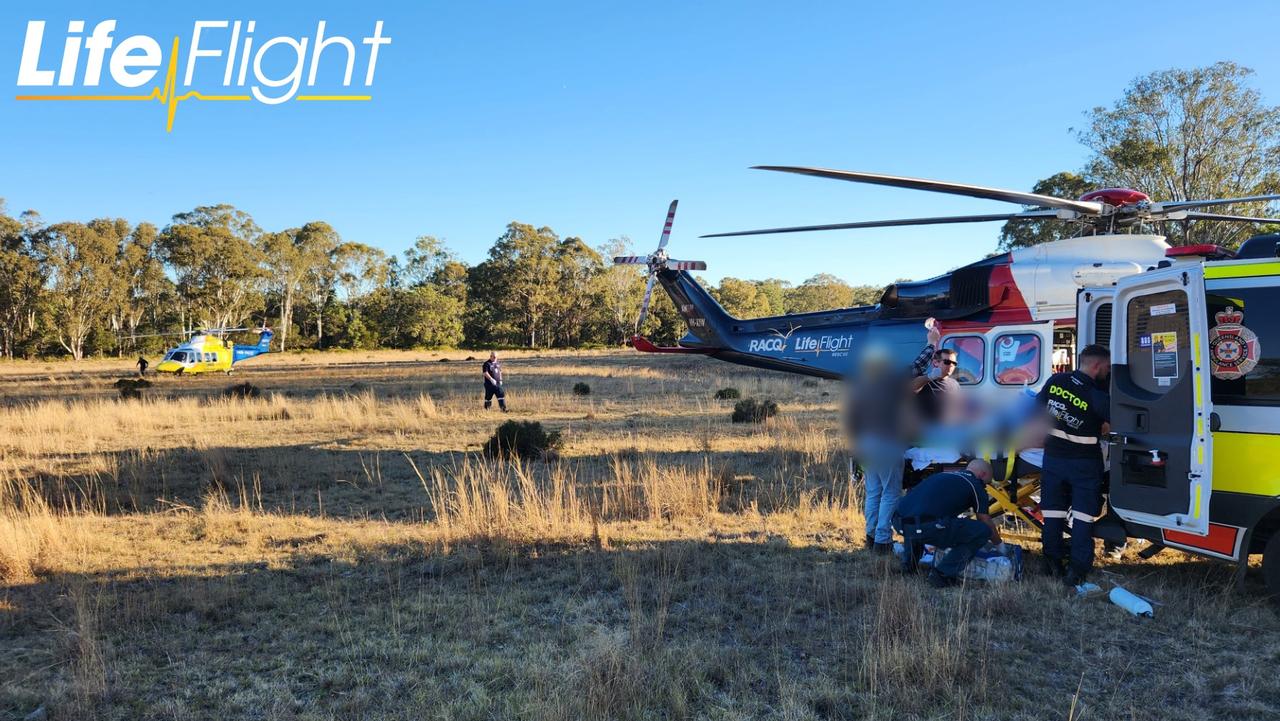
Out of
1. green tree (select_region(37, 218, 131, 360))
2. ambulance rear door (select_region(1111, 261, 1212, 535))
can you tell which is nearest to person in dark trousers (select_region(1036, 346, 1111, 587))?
ambulance rear door (select_region(1111, 261, 1212, 535))

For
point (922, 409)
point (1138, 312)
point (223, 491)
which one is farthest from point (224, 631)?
point (1138, 312)

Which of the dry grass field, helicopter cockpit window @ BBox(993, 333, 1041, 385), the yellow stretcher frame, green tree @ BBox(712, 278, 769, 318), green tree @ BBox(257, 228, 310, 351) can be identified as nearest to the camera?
the dry grass field

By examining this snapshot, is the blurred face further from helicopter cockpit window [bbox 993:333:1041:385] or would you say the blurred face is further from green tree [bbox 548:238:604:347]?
green tree [bbox 548:238:604:347]

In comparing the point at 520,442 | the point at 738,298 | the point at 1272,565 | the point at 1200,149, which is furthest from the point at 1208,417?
the point at 738,298

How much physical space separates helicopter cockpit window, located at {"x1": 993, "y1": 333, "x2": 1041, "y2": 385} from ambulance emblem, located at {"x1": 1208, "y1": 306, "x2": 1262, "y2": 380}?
2.63 meters

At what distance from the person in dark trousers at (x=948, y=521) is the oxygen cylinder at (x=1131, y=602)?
0.89 meters

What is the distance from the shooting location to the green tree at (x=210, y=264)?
6081 centimetres

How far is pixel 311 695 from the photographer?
12.7 feet

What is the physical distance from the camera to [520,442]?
38.4 feet

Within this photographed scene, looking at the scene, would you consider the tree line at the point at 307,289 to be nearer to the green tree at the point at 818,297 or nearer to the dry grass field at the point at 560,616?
the dry grass field at the point at 560,616

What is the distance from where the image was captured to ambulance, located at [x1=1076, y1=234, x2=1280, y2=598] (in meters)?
4.56

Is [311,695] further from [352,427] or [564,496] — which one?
[352,427]

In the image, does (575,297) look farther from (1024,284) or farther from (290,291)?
(1024,284)

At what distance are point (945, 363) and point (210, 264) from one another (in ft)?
234
